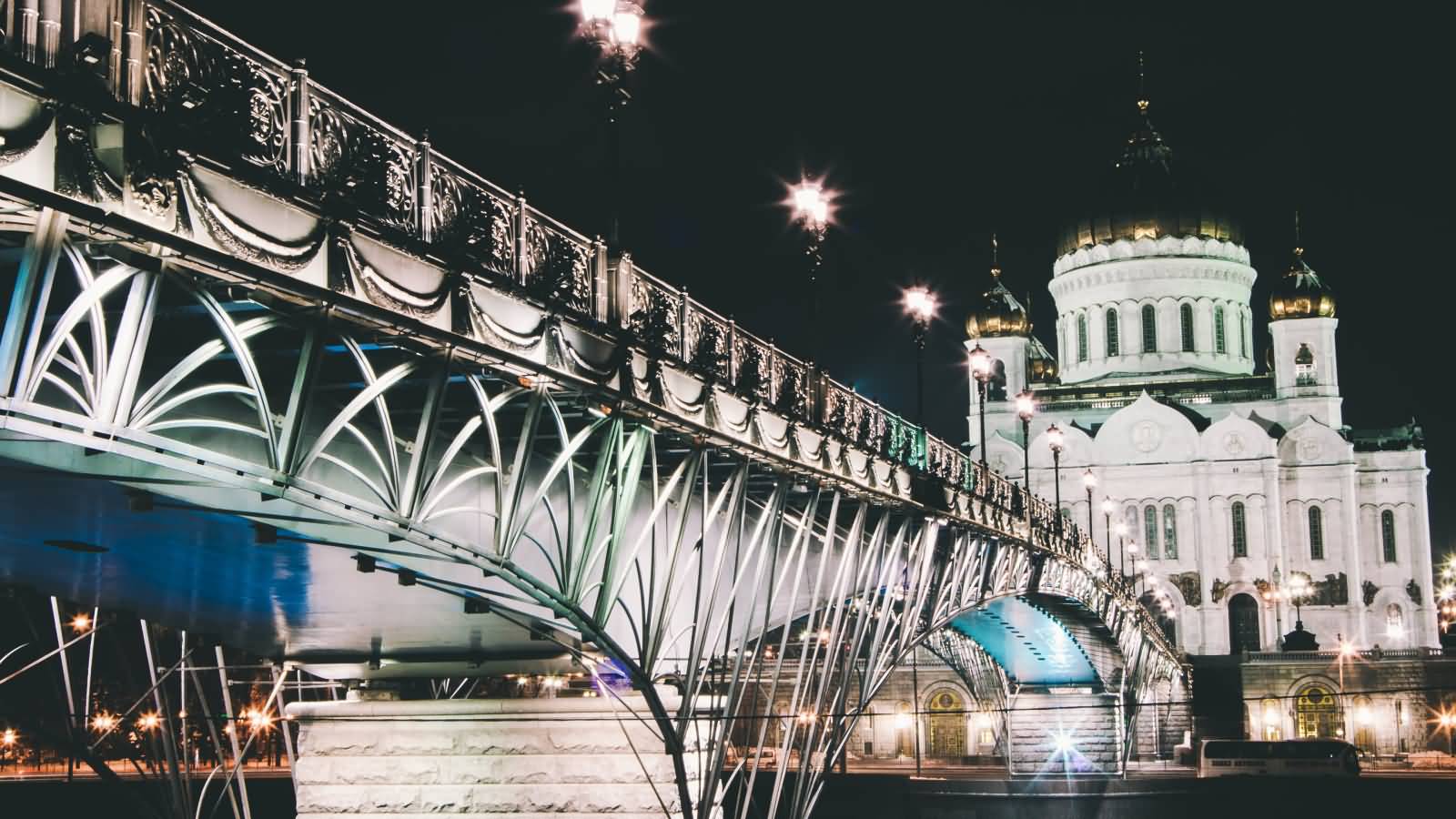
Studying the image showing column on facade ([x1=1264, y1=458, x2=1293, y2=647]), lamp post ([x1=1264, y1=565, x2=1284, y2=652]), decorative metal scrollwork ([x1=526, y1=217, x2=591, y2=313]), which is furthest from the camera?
column on facade ([x1=1264, y1=458, x2=1293, y2=647])

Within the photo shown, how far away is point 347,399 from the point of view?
46.8ft

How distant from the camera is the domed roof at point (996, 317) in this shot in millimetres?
110938

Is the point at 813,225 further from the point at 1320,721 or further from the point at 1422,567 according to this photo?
the point at 1422,567

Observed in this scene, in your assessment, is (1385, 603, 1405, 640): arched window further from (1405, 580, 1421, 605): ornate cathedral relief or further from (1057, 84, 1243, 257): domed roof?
(1057, 84, 1243, 257): domed roof

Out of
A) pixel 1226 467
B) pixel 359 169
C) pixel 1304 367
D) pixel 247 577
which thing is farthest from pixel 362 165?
pixel 1304 367

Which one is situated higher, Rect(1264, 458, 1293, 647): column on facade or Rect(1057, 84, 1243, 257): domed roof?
Rect(1057, 84, 1243, 257): domed roof

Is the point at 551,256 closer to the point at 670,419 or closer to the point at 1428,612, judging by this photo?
the point at 670,419

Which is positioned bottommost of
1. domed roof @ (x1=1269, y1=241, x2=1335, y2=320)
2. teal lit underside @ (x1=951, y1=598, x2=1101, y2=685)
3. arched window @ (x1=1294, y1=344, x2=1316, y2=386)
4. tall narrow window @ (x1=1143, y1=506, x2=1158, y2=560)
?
teal lit underside @ (x1=951, y1=598, x2=1101, y2=685)

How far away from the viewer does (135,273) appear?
372 inches

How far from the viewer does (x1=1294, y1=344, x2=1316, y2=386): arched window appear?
10519 cm

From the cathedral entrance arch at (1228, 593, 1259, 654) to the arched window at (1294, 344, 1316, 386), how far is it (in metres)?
14.1

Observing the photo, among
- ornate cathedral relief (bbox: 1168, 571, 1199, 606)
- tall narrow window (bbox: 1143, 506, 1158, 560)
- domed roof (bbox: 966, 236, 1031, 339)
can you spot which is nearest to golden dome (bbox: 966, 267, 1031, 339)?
domed roof (bbox: 966, 236, 1031, 339)

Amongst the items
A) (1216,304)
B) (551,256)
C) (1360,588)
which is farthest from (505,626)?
(1216,304)

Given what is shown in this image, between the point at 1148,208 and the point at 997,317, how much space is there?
455 inches
